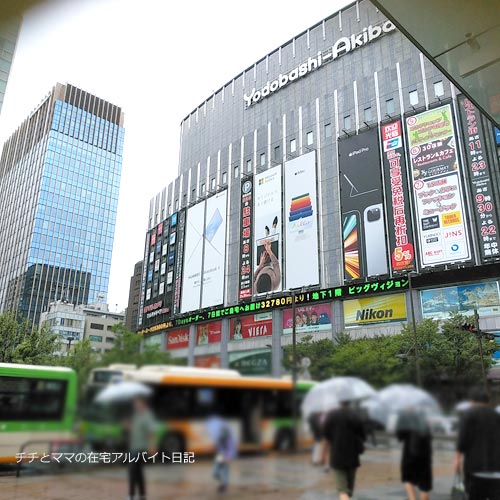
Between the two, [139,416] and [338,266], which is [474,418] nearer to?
[139,416]

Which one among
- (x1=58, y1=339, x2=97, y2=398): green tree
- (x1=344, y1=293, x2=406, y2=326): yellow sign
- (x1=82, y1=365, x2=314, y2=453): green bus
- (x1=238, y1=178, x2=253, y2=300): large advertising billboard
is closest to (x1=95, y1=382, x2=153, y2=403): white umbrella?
(x1=82, y1=365, x2=314, y2=453): green bus

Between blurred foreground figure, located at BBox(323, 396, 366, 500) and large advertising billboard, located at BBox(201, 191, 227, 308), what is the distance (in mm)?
Answer: 923

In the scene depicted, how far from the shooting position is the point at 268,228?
15.1 m

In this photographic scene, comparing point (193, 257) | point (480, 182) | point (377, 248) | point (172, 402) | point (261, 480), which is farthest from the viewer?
point (377, 248)

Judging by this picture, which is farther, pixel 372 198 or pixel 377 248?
pixel 372 198

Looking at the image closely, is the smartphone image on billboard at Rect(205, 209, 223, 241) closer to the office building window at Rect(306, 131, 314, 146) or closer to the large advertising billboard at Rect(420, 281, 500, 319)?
the large advertising billboard at Rect(420, 281, 500, 319)

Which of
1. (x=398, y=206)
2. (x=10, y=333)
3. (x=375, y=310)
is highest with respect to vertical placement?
(x=398, y=206)

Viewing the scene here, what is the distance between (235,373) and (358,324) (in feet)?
46.3

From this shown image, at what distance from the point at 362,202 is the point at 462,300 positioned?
198 inches

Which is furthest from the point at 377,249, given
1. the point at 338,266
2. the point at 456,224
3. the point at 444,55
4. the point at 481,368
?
the point at 481,368

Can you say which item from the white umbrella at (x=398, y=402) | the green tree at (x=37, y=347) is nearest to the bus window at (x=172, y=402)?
the white umbrella at (x=398, y=402)

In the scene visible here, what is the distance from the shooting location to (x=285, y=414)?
3.91 feet

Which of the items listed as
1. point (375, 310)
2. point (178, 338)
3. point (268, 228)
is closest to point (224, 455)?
point (178, 338)

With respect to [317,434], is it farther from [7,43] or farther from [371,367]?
[7,43]
